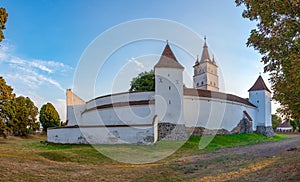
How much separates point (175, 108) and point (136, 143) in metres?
5.30

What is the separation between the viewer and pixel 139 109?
75.8 ft

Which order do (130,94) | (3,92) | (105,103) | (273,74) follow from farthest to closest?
(105,103) < (130,94) < (3,92) < (273,74)

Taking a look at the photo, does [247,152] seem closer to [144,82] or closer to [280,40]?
[280,40]

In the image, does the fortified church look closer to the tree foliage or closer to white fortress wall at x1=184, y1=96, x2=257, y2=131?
white fortress wall at x1=184, y1=96, x2=257, y2=131

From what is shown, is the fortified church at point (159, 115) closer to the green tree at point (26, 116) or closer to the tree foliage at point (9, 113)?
the tree foliage at point (9, 113)

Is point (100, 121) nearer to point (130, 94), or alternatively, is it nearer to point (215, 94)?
point (130, 94)

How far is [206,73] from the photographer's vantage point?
152 feet

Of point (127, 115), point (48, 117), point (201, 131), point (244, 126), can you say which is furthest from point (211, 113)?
point (48, 117)

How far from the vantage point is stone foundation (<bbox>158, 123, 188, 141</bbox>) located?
21.6 metres

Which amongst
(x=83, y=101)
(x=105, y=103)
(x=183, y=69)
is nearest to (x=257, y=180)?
(x=183, y=69)

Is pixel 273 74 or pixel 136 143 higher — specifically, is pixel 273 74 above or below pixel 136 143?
above

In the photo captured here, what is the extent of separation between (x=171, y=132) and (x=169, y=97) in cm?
317

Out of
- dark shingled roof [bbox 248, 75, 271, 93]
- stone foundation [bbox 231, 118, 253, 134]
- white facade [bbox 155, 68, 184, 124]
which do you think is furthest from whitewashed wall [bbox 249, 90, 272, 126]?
white facade [bbox 155, 68, 184, 124]

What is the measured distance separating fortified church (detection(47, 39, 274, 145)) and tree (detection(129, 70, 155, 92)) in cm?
738
